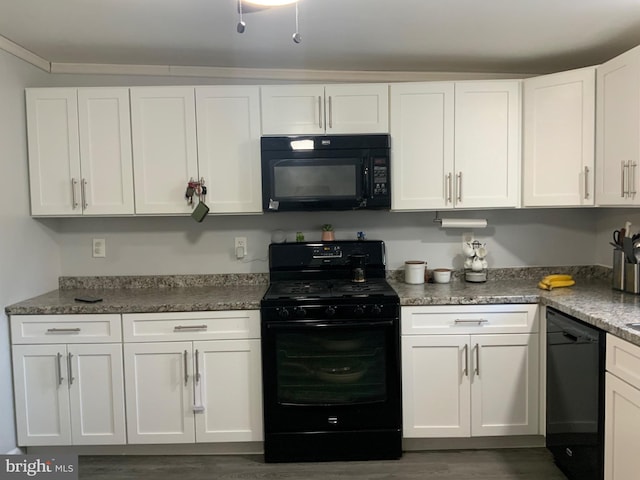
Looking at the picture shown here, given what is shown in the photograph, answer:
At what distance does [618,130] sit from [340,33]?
5.02 feet

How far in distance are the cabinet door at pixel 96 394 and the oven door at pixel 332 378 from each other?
0.81 m

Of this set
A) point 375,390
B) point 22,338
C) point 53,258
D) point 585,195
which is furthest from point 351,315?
point 53,258

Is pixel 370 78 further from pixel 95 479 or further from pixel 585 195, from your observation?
Answer: pixel 95 479

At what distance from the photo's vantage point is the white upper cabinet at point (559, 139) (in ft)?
8.43

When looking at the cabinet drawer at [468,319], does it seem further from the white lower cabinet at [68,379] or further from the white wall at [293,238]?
the white lower cabinet at [68,379]

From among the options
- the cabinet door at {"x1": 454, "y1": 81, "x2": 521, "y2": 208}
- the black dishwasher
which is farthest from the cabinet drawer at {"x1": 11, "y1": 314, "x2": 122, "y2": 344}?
the black dishwasher

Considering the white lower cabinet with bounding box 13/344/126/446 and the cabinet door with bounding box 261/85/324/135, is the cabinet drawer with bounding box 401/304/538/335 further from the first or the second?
the white lower cabinet with bounding box 13/344/126/446

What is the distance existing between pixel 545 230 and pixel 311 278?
1.61 meters

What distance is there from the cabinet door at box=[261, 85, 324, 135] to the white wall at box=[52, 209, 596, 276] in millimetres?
595

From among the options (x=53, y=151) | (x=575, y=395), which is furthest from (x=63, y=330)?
(x=575, y=395)

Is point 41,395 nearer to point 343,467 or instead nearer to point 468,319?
point 343,467

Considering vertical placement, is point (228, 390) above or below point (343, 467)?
above

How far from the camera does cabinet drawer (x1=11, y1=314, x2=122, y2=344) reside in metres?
2.49

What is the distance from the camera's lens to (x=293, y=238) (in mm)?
3062
